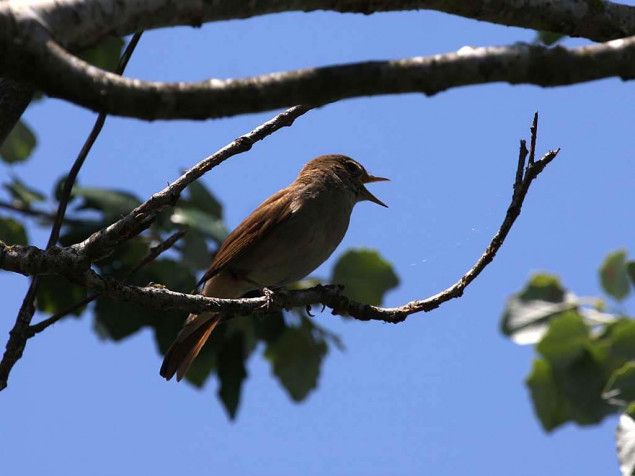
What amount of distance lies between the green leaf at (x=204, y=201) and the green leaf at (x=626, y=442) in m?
3.08

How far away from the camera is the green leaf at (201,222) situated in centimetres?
613

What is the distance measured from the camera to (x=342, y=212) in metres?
6.75

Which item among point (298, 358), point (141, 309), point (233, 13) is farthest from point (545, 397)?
point (233, 13)

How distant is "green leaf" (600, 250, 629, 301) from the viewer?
604 centimetres

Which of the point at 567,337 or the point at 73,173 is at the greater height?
the point at 73,173

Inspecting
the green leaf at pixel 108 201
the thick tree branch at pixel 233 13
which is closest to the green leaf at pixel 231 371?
the green leaf at pixel 108 201

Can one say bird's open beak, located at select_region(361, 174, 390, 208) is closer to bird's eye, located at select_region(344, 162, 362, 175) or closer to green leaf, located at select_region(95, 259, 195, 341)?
→ bird's eye, located at select_region(344, 162, 362, 175)

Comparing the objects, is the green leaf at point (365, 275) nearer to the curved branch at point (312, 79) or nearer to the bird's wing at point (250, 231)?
the bird's wing at point (250, 231)

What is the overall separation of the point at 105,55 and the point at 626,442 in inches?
148

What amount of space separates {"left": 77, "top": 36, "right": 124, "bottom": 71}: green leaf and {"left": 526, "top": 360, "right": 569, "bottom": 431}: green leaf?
361 centimetres

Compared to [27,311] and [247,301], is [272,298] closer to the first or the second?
[247,301]

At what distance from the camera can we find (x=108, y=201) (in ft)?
19.9

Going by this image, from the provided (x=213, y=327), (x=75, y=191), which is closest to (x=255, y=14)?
(x=213, y=327)

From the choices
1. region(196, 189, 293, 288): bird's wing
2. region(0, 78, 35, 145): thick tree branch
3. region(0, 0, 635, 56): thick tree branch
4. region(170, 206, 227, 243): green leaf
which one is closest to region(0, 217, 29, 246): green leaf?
region(0, 78, 35, 145): thick tree branch
